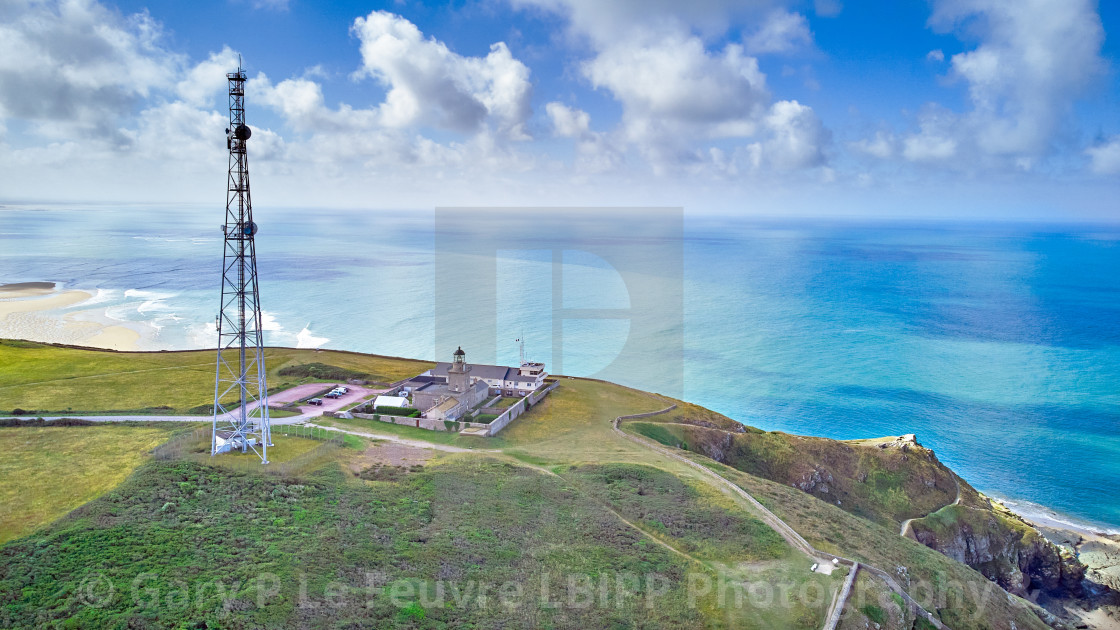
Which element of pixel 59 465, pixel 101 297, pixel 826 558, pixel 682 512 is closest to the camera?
pixel 826 558

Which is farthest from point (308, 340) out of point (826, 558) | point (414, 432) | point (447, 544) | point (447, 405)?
point (826, 558)

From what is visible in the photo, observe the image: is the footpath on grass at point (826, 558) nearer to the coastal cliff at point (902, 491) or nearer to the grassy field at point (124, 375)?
the coastal cliff at point (902, 491)

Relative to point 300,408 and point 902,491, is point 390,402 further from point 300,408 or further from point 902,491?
point 902,491

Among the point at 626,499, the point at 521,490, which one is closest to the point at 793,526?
the point at 626,499

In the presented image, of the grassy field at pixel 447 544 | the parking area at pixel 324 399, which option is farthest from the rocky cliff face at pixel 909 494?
the parking area at pixel 324 399

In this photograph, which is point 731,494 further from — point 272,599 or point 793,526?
point 272,599

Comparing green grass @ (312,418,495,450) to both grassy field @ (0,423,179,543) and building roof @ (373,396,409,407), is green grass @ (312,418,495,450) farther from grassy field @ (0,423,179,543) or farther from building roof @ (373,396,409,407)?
grassy field @ (0,423,179,543)
